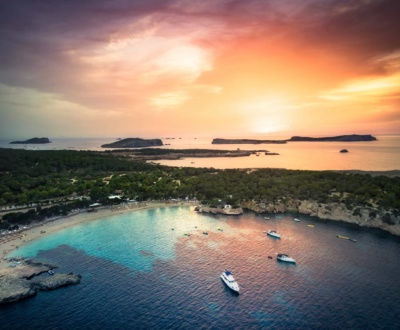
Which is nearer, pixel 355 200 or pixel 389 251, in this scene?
pixel 389 251

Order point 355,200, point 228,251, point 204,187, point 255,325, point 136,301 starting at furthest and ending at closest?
point 204,187 → point 355,200 → point 228,251 → point 136,301 → point 255,325

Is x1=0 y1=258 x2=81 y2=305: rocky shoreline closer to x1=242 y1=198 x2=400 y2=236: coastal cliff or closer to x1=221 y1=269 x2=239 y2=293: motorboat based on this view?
x1=221 y1=269 x2=239 y2=293: motorboat

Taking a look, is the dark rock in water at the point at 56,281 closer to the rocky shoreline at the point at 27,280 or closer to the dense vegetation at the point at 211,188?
the rocky shoreline at the point at 27,280

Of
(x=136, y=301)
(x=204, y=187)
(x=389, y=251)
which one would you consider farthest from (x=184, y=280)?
(x=204, y=187)

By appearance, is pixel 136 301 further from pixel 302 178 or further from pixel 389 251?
pixel 302 178

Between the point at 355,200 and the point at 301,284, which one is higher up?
the point at 355,200

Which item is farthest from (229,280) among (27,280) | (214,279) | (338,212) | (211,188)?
(211,188)

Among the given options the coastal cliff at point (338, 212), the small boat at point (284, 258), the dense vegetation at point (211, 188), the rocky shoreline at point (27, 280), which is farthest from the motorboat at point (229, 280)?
the dense vegetation at point (211, 188)
